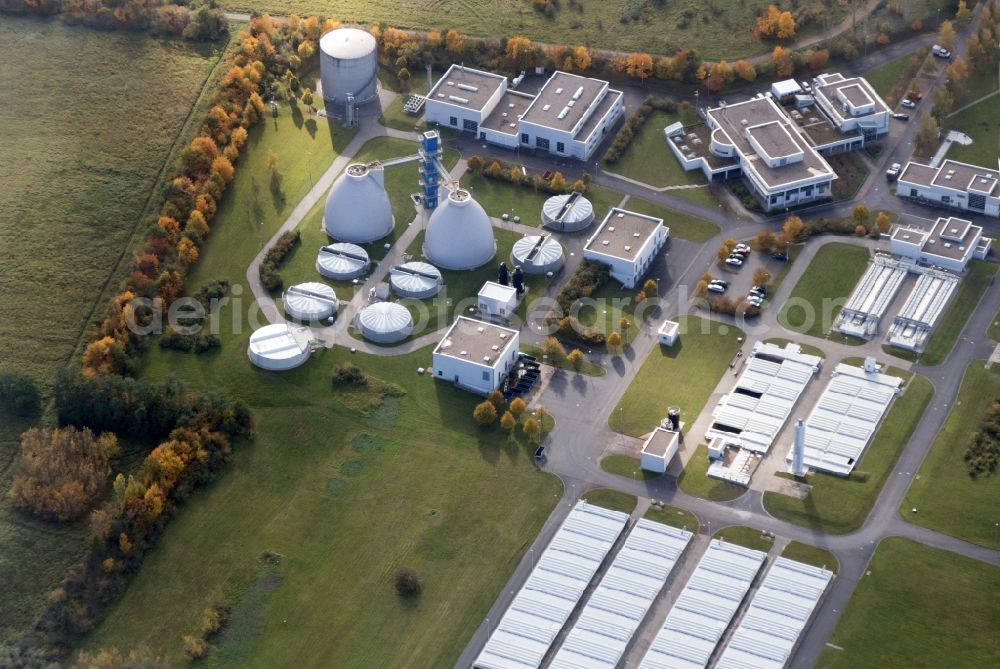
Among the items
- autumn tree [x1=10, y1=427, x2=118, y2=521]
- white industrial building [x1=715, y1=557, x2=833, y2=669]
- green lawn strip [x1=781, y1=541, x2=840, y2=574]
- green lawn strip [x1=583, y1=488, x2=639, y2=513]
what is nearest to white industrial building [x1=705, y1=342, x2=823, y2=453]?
green lawn strip [x1=583, y1=488, x2=639, y2=513]

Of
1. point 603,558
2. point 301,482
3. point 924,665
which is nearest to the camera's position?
point 924,665

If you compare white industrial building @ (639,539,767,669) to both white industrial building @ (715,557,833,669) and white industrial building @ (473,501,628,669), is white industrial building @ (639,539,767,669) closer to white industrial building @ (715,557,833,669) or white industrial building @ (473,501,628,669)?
white industrial building @ (715,557,833,669)

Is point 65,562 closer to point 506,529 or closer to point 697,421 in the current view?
point 506,529

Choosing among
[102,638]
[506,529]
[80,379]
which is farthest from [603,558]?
[80,379]

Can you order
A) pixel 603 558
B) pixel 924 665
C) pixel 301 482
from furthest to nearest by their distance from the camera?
pixel 301 482 → pixel 603 558 → pixel 924 665

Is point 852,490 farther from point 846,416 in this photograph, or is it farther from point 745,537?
point 745,537

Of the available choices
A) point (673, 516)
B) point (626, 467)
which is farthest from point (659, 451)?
point (673, 516)

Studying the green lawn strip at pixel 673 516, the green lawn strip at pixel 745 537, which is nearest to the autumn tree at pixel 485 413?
the green lawn strip at pixel 673 516
